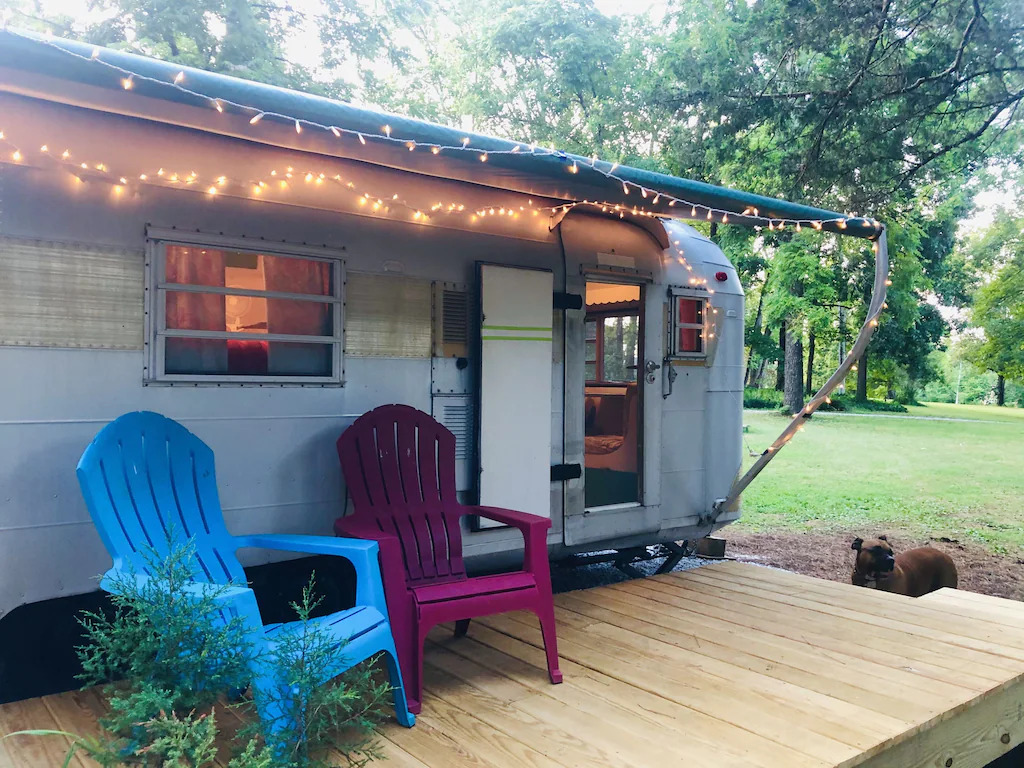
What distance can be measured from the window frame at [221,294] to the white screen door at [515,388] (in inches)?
30.2

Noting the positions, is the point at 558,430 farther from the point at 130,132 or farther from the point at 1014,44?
the point at 1014,44

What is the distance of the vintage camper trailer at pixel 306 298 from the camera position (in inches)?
105

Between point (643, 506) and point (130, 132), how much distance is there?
326 centimetres

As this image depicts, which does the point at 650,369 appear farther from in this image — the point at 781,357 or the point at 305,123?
the point at 781,357

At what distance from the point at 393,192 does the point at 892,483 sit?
32.8 feet

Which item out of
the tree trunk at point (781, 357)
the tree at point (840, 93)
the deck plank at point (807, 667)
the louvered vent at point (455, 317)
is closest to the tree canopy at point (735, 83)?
the tree at point (840, 93)

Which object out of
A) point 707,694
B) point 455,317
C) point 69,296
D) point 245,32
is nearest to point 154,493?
point 69,296

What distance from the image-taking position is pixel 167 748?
188cm

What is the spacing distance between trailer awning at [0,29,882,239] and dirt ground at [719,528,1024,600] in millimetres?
4103

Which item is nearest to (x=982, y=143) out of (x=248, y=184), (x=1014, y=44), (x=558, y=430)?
(x=1014, y=44)

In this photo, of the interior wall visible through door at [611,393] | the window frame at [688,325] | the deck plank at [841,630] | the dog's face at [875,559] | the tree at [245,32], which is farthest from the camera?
the tree at [245,32]

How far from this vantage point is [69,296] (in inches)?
110

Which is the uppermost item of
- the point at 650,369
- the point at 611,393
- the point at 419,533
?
the point at 650,369

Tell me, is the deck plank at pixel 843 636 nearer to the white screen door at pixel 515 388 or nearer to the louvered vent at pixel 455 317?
the white screen door at pixel 515 388
